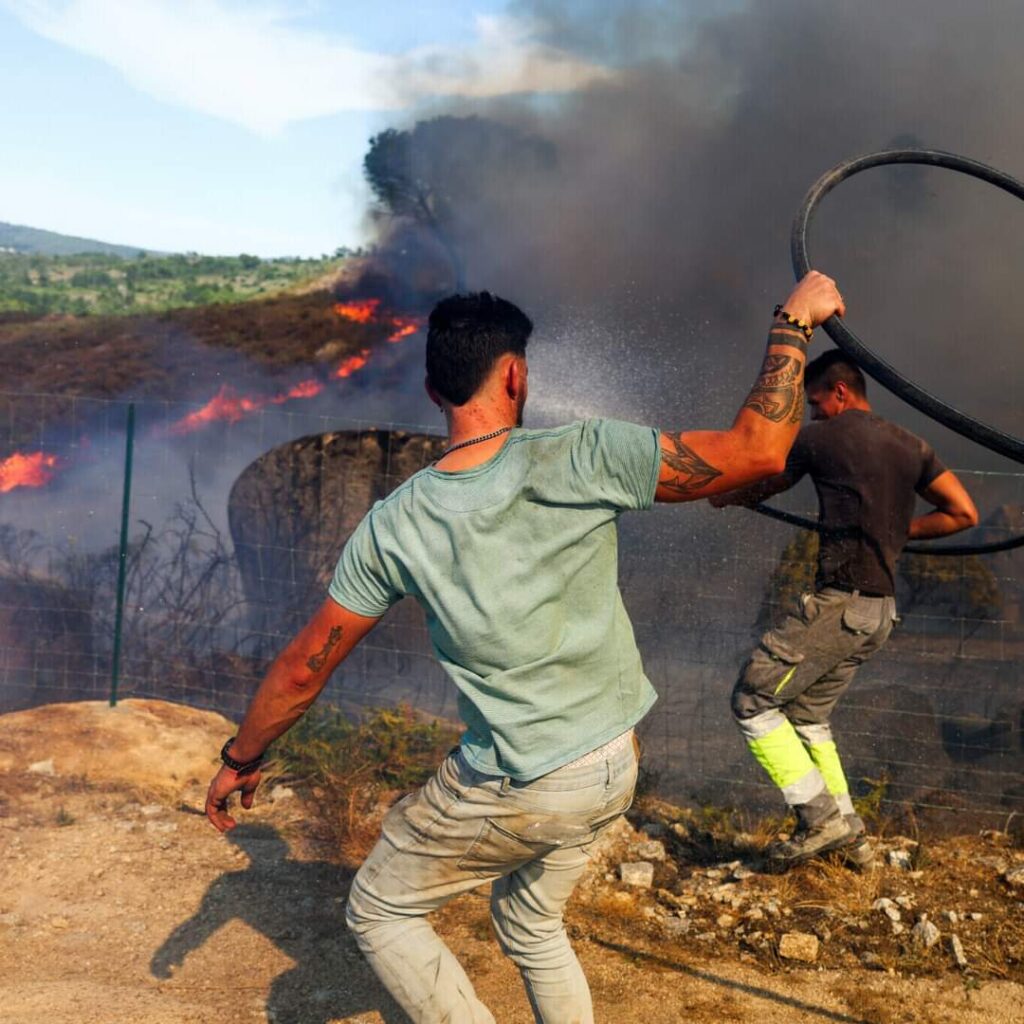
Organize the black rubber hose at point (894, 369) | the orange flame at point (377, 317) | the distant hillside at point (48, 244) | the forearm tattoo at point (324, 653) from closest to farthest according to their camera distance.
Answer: the forearm tattoo at point (324, 653), the black rubber hose at point (894, 369), the orange flame at point (377, 317), the distant hillside at point (48, 244)

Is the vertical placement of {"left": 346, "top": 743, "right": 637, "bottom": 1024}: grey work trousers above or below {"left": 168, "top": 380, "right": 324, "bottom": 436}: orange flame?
below

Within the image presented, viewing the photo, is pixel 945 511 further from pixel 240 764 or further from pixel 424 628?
pixel 424 628

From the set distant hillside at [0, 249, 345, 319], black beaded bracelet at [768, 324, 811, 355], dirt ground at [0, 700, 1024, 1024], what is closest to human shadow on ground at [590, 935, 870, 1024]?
dirt ground at [0, 700, 1024, 1024]

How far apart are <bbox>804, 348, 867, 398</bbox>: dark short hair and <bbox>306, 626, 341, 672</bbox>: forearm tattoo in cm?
250

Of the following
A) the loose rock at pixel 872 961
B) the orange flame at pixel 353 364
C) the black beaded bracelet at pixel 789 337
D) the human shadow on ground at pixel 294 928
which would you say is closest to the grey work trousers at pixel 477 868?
the black beaded bracelet at pixel 789 337

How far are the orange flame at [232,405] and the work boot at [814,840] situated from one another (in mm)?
4241

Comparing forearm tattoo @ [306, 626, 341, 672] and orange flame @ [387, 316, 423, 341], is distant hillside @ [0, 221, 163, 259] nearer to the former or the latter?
orange flame @ [387, 316, 423, 341]

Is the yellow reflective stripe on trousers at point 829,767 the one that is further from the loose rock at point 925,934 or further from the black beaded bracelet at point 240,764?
the black beaded bracelet at point 240,764

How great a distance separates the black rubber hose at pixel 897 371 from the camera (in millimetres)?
2955

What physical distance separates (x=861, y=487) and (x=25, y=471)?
7.59 m

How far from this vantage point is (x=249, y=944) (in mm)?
3838

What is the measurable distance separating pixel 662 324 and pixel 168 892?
10.6 meters

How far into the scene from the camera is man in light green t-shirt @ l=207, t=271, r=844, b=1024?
2.16m

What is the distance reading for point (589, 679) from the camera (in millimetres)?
2307
